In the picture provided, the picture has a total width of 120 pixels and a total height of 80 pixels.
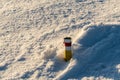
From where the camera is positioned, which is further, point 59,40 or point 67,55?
point 59,40

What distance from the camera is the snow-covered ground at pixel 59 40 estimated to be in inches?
284

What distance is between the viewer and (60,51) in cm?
766

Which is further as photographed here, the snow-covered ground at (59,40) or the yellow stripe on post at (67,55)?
the yellow stripe on post at (67,55)

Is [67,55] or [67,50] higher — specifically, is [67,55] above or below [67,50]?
below

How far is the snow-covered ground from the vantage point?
23.6ft

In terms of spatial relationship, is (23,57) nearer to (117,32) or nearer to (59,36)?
(59,36)

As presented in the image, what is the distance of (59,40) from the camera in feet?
27.5

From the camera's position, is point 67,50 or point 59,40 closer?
point 67,50

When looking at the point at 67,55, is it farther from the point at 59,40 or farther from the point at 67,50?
the point at 59,40

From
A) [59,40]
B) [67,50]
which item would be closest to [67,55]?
[67,50]

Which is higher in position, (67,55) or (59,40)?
(59,40)

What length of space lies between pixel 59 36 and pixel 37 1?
2.92 meters

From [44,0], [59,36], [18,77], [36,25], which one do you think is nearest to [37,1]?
[44,0]

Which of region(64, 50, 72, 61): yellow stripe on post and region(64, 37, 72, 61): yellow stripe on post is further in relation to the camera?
region(64, 50, 72, 61): yellow stripe on post
